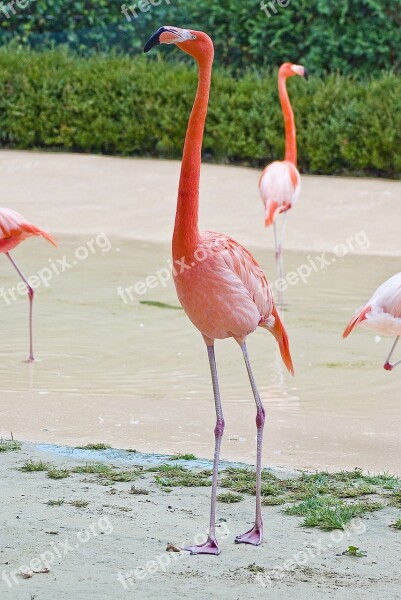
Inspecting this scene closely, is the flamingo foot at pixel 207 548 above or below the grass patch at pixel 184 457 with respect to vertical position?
above

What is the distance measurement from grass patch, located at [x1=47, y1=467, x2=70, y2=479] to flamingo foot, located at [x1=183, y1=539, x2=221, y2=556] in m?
0.97

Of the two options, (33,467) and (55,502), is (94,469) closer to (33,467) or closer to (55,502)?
(33,467)

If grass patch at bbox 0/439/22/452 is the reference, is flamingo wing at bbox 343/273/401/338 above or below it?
above

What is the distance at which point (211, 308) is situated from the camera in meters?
4.07

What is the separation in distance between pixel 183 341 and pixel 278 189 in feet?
7.38

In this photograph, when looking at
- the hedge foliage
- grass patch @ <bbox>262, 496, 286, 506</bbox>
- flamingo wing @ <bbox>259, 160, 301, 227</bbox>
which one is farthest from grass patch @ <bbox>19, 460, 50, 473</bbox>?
the hedge foliage

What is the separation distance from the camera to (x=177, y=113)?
15359 mm

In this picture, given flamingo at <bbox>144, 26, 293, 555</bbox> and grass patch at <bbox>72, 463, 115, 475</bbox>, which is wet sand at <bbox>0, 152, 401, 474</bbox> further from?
flamingo at <bbox>144, 26, 293, 555</bbox>

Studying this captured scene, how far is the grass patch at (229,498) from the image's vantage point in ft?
15.0

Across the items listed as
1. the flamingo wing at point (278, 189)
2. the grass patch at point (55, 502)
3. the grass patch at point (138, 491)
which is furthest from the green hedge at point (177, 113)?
the grass patch at point (55, 502)

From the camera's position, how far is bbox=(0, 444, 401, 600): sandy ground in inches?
142

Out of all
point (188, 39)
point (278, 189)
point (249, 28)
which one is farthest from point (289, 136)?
point (249, 28)

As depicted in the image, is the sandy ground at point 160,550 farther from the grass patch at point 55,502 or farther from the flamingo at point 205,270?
the flamingo at point 205,270

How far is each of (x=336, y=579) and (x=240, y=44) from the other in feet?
47.2
